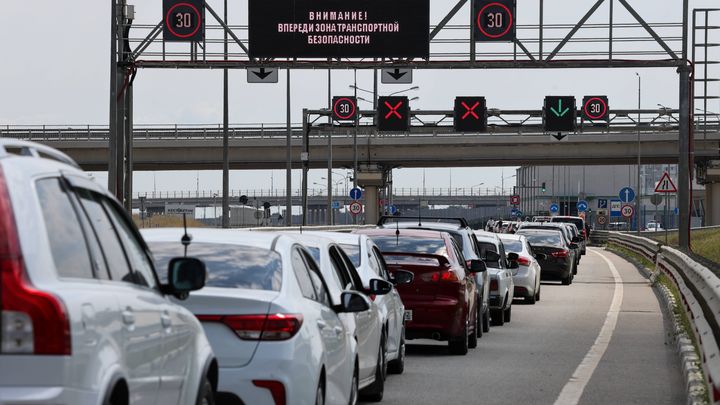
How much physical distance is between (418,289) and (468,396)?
3965 millimetres

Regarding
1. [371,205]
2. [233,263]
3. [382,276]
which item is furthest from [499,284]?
[371,205]

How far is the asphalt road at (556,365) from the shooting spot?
13703mm

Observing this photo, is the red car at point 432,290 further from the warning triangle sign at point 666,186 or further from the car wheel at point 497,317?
the warning triangle sign at point 666,186

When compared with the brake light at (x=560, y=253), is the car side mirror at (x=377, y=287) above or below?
above

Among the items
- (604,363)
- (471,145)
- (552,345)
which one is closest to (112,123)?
(552,345)

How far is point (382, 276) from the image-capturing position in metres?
15.0

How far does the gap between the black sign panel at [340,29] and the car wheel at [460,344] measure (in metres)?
17.9

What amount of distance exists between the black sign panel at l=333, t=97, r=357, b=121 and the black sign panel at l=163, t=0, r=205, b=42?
26.5 metres

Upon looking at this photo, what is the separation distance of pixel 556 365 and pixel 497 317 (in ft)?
24.0

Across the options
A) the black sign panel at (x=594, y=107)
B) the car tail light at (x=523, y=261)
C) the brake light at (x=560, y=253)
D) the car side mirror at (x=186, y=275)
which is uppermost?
the black sign panel at (x=594, y=107)

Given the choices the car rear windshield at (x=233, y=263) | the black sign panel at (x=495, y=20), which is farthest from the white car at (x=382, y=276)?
the black sign panel at (x=495, y=20)

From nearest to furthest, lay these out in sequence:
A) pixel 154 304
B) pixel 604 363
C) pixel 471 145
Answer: pixel 154 304 → pixel 604 363 → pixel 471 145

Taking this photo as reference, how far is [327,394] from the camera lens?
9.53 meters

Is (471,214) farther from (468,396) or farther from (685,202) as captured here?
(468,396)
